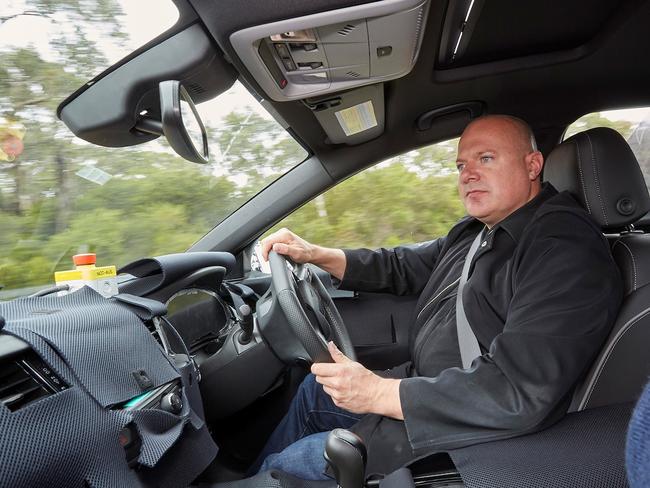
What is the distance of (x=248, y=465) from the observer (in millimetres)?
1997

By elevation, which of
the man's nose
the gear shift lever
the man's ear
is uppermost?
the man's ear

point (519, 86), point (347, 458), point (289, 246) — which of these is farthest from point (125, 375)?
point (519, 86)

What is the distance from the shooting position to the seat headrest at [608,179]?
158 centimetres

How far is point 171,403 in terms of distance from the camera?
1297 mm

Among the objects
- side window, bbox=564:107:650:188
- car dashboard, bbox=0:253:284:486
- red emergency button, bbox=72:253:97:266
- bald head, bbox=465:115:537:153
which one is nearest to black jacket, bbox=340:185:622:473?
bald head, bbox=465:115:537:153

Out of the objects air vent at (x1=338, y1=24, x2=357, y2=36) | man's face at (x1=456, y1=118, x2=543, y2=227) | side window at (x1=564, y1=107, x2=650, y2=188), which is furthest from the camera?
side window at (x1=564, y1=107, x2=650, y2=188)

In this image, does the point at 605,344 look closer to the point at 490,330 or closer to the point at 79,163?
the point at 490,330

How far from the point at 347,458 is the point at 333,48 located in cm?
118

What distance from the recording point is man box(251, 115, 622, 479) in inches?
49.1

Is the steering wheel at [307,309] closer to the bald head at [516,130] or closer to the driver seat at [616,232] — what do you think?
the driver seat at [616,232]

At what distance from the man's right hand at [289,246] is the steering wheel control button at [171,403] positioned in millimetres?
638

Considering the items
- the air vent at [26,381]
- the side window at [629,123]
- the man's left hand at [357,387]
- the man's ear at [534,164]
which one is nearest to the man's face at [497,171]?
the man's ear at [534,164]

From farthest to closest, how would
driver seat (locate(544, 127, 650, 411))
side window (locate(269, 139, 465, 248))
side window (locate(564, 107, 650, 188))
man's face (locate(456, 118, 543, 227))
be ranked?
side window (locate(269, 139, 465, 248))
side window (locate(564, 107, 650, 188))
man's face (locate(456, 118, 543, 227))
driver seat (locate(544, 127, 650, 411))

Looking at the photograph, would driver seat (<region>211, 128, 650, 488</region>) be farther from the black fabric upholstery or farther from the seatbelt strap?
the seatbelt strap
